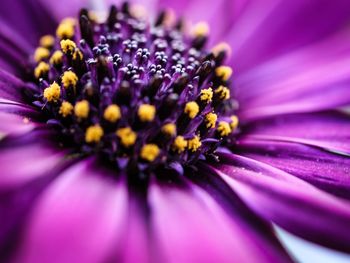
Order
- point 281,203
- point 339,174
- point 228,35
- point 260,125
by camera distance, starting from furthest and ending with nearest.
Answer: point 228,35 < point 260,125 < point 339,174 < point 281,203

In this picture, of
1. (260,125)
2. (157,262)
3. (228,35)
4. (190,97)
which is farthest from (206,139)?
(228,35)

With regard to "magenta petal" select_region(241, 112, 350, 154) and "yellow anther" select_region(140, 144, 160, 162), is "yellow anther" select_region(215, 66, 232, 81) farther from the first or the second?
"yellow anther" select_region(140, 144, 160, 162)

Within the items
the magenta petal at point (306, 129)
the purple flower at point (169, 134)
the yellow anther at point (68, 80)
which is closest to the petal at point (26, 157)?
the purple flower at point (169, 134)

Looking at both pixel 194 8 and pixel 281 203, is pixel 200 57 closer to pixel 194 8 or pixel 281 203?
pixel 194 8

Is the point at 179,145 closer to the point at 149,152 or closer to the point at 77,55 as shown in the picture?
the point at 149,152

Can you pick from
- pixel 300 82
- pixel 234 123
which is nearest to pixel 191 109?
pixel 234 123
